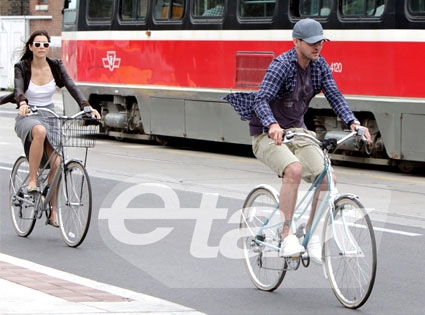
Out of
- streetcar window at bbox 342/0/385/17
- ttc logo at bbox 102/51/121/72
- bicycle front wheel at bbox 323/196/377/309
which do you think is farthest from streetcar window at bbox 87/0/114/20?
bicycle front wheel at bbox 323/196/377/309

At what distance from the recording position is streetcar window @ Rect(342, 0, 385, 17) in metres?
14.9

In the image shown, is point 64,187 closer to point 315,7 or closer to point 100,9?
point 315,7

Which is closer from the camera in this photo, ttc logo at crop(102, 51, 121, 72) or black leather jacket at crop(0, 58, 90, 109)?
black leather jacket at crop(0, 58, 90, 109)

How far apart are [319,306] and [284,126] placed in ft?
3.91

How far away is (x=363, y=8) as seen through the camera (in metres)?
15.2

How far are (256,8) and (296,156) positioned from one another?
979 centimetres

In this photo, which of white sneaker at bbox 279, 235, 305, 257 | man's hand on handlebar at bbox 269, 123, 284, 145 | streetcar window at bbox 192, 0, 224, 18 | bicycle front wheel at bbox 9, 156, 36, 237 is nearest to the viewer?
man's hand on handlebar at bbox 269, 123, 284, 145

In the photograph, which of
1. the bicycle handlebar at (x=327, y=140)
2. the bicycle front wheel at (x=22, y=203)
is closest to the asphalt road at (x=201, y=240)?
the bicycle front wheel at (x=22, y=203)

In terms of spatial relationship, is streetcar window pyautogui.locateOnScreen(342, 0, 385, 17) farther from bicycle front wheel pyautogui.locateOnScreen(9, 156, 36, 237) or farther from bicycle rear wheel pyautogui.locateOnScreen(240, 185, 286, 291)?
bicycle rear wheel pyautogui.locateOnScreen(240, 185, 286, 291)

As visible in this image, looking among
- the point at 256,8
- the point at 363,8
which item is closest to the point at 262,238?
the point at 363,8

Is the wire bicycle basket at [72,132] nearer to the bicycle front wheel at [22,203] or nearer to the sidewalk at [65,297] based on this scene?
the bicycle front wheel at [22,203]

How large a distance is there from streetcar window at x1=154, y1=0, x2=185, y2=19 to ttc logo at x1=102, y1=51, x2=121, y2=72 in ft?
4.39

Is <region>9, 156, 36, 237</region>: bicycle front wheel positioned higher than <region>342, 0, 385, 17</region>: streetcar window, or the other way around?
<region>342, 0, 385, 17</region>: streetcar window

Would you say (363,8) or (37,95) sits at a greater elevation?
(363,8)
